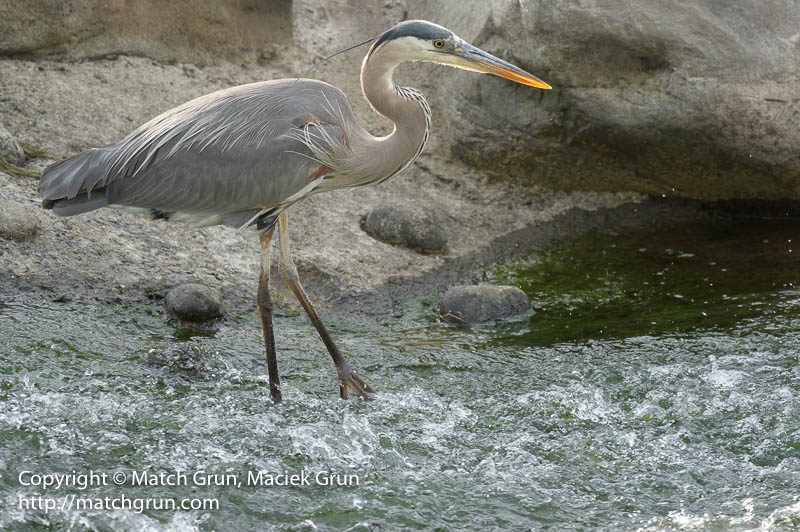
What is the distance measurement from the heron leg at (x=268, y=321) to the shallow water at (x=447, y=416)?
0.09m

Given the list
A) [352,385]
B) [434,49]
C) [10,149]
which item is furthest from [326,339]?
[10,149]

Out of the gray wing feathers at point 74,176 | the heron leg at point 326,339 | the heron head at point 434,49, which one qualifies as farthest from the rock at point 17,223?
the heron head at point 434,49

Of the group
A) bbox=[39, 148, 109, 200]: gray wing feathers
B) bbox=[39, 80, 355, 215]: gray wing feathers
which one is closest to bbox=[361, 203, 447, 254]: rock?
bbox=[39, 80, 355, 215]: gray wing feathers

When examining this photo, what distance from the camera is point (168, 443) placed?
13.4 feet

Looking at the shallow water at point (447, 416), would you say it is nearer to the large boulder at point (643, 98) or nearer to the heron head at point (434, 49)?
the large boulder at point (643, 98)

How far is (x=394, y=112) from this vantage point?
476 cm

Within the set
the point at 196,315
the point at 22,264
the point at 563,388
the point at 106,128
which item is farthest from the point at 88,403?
the point at 106,128

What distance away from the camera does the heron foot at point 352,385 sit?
187 inches

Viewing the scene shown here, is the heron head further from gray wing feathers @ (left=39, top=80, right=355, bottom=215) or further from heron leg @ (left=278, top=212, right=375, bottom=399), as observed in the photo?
heron leg @ (left=278, top=212, right=375, bottom=399)

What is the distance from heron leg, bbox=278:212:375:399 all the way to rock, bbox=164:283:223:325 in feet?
1.81

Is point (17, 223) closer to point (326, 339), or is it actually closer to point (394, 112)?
point (326, 339)

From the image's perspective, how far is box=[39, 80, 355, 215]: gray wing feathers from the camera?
4.63 metres

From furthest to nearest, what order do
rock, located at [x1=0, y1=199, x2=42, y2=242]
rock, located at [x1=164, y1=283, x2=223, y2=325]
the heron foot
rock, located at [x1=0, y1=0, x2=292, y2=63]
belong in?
rock, located at [x1=0, y1=0, x2=292, y2=63] < rock, located at [x1=0, y1=199, x2=42, y2=242] < rock, located at [x1=164, y1=283, x2=223, y2=325] < the heron foot

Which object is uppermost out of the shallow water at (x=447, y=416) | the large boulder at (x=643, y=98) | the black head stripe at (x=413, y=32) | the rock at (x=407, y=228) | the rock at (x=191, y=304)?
the large boulder at (x=643, y=98)
